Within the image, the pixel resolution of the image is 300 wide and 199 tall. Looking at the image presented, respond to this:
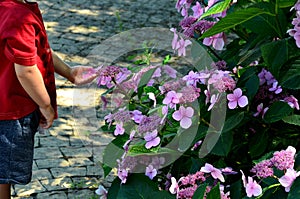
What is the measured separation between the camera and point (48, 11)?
684 cm

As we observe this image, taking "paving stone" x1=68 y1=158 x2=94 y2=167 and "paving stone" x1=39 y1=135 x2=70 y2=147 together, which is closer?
"paving stone" x1=68 y1=158 x2=94 y2=167

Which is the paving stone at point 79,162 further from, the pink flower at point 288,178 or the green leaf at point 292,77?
the pink flower at point 288,178

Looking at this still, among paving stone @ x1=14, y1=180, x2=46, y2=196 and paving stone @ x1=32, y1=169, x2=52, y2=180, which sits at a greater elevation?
paving stone @ x1=14, y1=180, x2=46, y2=196

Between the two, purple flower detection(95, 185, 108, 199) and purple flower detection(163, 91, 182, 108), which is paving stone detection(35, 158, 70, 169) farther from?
purple flower detection(163, 91, 182, 108)

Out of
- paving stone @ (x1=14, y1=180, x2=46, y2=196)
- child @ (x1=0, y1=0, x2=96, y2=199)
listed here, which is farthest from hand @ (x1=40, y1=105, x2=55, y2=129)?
paving stone @ (x1=14, y1=180, x2=46, y2=196)

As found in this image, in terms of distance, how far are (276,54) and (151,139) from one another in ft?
1.52

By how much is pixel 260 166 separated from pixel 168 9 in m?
5.53

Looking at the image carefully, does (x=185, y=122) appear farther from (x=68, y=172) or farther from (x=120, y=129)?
(x=68, y=172)

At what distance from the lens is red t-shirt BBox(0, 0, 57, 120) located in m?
2.73

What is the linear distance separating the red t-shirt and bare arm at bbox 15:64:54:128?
4 cm

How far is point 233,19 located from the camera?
1876mm

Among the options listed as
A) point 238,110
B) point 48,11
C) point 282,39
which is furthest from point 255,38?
point 48,11

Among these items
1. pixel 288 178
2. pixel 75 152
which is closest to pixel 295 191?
pixel 288 178

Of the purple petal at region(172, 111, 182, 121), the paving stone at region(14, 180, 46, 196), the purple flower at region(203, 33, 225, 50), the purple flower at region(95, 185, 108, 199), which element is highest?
the purple flower at region(203, 33, 225, 50)
